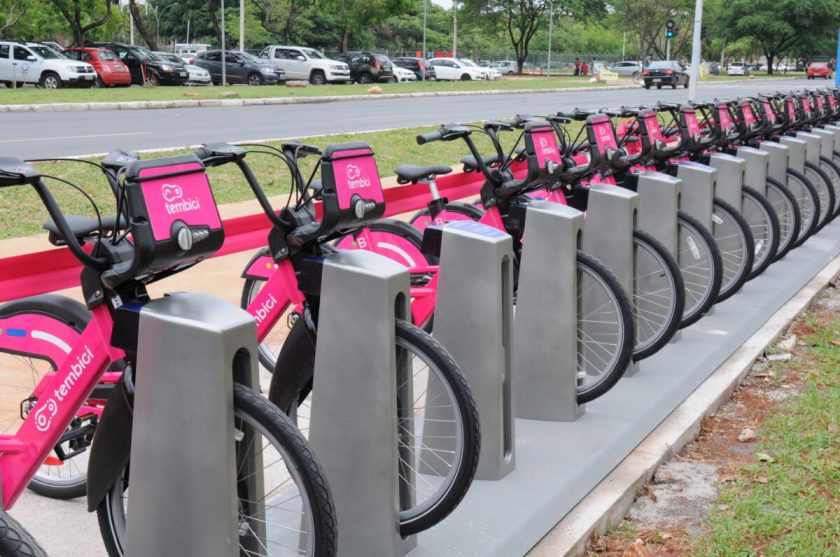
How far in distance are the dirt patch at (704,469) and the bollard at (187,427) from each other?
5.11 feet

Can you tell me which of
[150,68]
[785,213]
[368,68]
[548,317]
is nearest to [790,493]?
[548,317]

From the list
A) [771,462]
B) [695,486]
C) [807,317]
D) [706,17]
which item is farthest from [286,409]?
[706,17]

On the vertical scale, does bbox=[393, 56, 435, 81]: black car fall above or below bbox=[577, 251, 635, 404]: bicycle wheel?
above

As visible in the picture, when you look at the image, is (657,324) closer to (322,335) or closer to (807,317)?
(807,317)

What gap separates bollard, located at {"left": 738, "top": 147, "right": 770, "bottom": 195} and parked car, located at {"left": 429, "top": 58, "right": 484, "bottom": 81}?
43357 millimetres

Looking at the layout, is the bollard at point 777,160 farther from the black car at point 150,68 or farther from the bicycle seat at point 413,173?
the black car at point 150,68

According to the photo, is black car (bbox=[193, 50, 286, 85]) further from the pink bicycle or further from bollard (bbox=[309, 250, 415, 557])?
the pink bicycle

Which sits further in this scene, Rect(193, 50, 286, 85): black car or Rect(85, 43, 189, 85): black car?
Rect(193, 50, 286, 85): black car

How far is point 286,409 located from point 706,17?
8935 centimetres

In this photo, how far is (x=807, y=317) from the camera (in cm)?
718

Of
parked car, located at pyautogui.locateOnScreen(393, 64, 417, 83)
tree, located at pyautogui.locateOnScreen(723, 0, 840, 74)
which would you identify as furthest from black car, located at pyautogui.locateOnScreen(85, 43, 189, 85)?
tree, located at pyautogui.locateOnScreen(723, 0, 840, 74)

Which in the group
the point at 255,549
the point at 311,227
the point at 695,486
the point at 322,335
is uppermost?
the point at 311,227

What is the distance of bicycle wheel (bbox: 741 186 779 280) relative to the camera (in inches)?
288

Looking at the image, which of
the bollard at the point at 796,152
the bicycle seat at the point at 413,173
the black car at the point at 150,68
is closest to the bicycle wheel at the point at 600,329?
the bicycle seat at the point at 413,173
